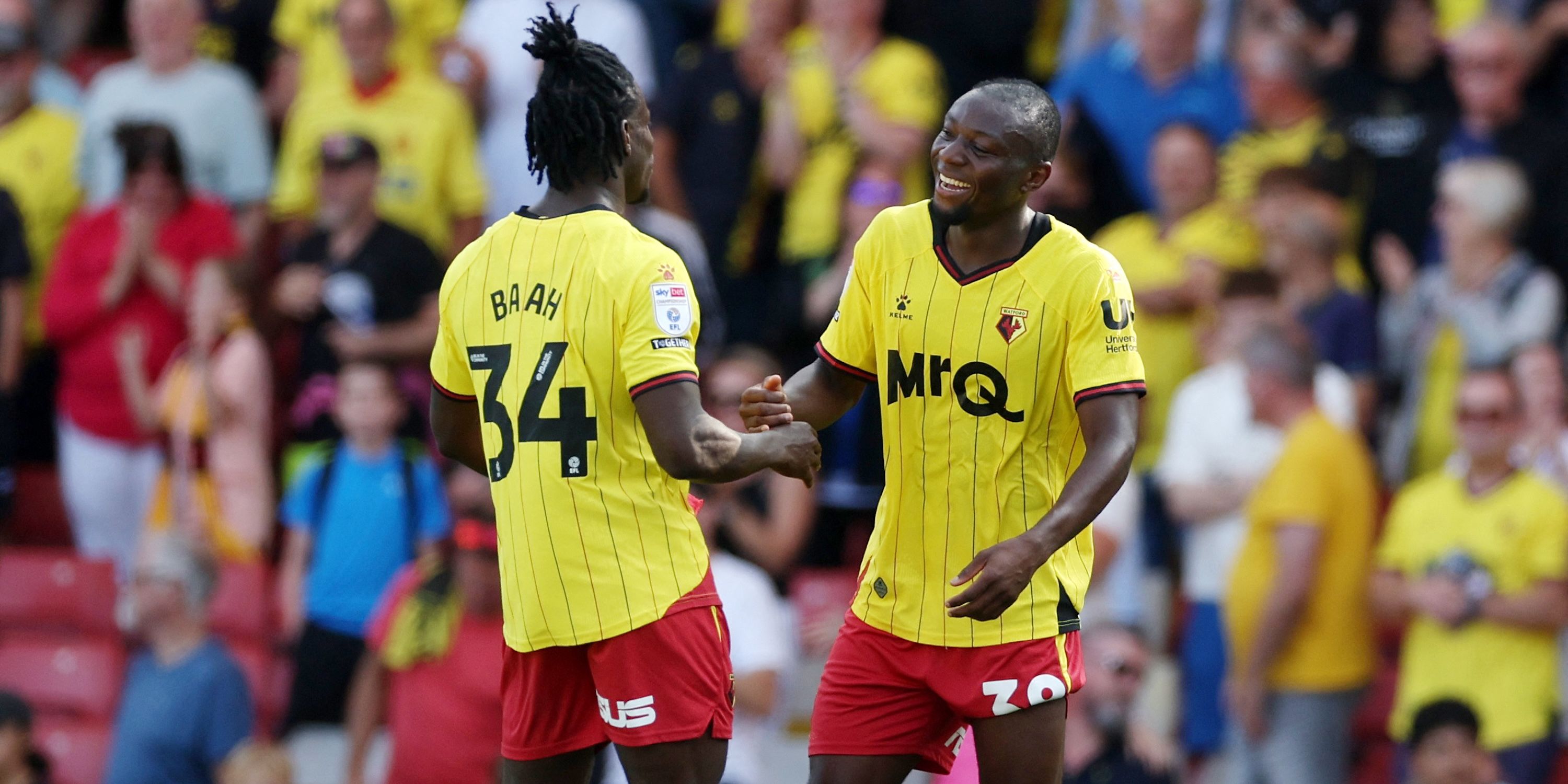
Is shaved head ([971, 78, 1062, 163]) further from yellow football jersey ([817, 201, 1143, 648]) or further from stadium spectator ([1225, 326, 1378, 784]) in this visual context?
stadium spectator ([1225, 326, 1378, 784])

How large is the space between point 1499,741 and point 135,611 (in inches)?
239

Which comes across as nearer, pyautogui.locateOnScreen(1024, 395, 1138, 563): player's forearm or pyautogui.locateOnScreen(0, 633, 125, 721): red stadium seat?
pyautogui.locateOnScreen(1024, 395, 1138, 563): player's forearm

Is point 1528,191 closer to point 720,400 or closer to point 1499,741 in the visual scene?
point 1499,741

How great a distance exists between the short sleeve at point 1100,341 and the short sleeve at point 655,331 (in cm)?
90

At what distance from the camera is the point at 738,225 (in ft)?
34.4

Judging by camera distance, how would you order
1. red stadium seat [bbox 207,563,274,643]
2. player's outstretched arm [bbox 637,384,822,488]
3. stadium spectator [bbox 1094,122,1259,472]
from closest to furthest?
player's outstretched arm [bbox 637,384,822,488] → stadium spectator [bbox 1094,122,1259,472] → red stadium seat [bbox 207,563,274,643]

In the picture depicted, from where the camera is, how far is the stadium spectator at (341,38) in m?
10.8

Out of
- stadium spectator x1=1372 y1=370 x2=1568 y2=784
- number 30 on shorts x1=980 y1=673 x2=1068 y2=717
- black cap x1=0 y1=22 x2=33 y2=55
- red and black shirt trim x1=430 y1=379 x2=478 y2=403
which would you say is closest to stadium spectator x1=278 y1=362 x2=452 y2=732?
black cap x1=0 y1=22 x2=33 y2=55

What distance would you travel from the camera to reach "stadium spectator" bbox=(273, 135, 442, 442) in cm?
985

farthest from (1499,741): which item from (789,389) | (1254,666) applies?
(789,389)

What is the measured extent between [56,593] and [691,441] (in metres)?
6.77

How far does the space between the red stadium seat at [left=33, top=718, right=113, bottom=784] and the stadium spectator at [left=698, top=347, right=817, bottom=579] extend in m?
3.22

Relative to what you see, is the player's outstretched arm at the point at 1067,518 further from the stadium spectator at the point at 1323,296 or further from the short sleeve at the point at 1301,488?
the stadium spectator at the point at 1323,296

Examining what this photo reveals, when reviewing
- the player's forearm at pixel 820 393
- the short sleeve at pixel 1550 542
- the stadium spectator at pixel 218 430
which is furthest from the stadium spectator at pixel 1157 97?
the player's forearm at pixel 820 393
